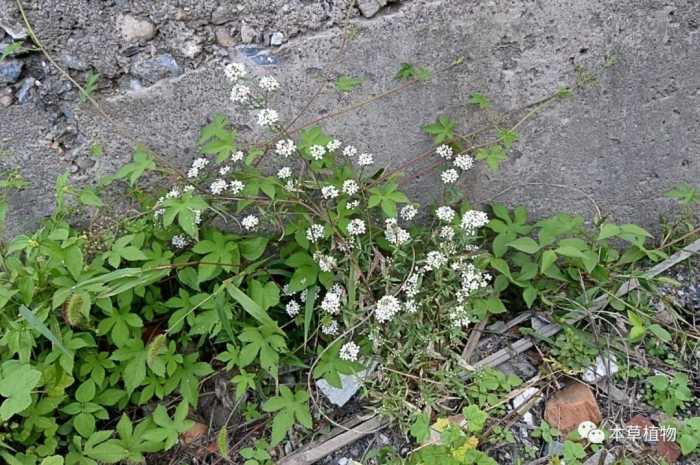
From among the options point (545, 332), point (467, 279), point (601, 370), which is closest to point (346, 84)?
point (467, 279)

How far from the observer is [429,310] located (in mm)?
2277

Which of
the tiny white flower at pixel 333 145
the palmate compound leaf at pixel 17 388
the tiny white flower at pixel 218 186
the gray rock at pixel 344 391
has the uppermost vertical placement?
the tiny white flower at pixel 333 145

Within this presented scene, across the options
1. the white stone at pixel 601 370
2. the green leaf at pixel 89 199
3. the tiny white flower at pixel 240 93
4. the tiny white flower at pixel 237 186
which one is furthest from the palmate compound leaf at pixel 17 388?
the white stone at pixel 601 370

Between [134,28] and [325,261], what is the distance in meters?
1.05

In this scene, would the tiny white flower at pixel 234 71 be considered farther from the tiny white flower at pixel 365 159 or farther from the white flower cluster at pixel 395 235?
the white flower cluster at pixel 395 235

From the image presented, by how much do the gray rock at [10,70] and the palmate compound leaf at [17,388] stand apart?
3.28 feet

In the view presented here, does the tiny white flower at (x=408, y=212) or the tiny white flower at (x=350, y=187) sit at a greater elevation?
the tiny white flower at (x=350, y=187)

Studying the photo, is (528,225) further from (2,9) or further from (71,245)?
(2,9)

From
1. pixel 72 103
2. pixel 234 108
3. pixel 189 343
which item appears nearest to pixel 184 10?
pixel 234 108

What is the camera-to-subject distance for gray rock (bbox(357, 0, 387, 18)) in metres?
2.23

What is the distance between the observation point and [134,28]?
2209 mm

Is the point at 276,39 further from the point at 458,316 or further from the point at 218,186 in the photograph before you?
the point at 458,316

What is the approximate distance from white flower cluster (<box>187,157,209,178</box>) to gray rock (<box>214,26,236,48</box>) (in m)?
0.42

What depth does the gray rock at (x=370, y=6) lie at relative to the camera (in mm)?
2230
